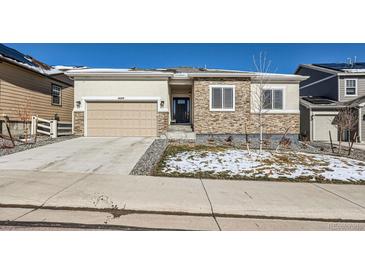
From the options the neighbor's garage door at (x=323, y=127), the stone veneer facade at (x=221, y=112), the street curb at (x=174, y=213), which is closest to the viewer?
the street curb at (x=174, y=213)

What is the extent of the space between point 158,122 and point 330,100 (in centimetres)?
1466

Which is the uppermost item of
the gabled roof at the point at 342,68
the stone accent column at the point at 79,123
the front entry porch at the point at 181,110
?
the gabled roof at the point at 342,68

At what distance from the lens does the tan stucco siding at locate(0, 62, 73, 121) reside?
12922mm

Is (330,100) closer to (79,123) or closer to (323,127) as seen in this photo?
(323,127)

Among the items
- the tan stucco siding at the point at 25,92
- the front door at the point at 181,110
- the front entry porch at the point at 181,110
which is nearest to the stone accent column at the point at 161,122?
the front entry porch at the point at 181,110

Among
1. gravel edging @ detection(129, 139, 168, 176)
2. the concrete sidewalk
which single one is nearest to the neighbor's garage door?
the concrete sidewalk

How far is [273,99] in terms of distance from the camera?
1434cm

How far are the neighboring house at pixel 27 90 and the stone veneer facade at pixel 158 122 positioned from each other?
112 inches

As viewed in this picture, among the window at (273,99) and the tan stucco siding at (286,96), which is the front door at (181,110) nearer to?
the tan stucco siding at (286,96)

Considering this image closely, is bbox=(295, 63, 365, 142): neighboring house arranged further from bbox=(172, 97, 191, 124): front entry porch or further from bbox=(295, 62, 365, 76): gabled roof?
bbox=(172, 97, 191, 124): front entry porch

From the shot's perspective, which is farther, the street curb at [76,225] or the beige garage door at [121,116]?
the beige garage door at [121,116]

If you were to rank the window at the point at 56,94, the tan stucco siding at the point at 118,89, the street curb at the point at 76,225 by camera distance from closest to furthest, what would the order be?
the street curb at the point at 76,225
the tan stucco siding at the point at 118,89
the window at the point at 56,94

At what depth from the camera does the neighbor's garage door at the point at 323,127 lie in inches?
682

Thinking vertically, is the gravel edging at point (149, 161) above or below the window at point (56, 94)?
below
